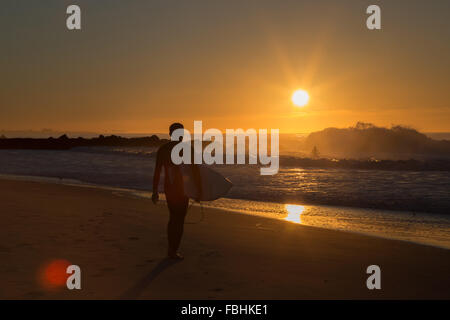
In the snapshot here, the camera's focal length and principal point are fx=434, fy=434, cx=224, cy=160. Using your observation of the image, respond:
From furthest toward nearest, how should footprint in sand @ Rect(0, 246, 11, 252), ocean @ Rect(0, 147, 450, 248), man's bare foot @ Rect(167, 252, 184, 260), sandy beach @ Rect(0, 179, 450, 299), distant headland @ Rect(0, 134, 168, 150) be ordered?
1. distant headland @ Rect(0, 134, 168, 150)
2. ocean @ Rect(0, 147, 450, 248)
3. man's bare foot @ Rect(167, 252, 184, 260)
4. footprint in sand @ Rect(0, 246, 11, 252)
5. sandy beach @ Rect(0, 179, 450, 299)

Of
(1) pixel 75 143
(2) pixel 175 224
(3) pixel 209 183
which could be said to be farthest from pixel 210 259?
(1) pixel 75 143

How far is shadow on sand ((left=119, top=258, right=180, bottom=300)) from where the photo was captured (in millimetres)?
5719

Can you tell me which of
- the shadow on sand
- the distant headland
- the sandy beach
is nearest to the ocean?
the sandy beach

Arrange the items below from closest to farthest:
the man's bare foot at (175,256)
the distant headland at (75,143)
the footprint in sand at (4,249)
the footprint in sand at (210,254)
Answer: the footprint in sand at (4,249) → the man's bare foot at (175,256) → the footprint in sand at (210,254) → the distant headland at (75,143)

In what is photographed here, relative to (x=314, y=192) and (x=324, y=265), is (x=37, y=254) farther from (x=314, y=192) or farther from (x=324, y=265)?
(x=314, y=192)

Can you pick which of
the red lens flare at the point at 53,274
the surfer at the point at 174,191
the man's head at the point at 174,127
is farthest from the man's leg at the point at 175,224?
the red lens flare at the point at 53,274

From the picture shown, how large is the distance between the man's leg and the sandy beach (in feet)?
1.15

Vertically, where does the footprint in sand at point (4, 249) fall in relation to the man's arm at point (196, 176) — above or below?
below

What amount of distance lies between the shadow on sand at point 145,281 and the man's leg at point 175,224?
23cm

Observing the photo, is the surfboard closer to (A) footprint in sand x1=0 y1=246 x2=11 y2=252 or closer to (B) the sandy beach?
(B) the sandy beach

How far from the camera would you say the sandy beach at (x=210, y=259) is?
5.96 m

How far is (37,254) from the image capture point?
7375mm

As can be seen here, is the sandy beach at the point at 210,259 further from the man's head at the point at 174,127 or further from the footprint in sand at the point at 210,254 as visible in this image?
the man's head at the point at 174,127

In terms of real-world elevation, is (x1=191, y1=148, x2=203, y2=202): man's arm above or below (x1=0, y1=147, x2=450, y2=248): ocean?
above
